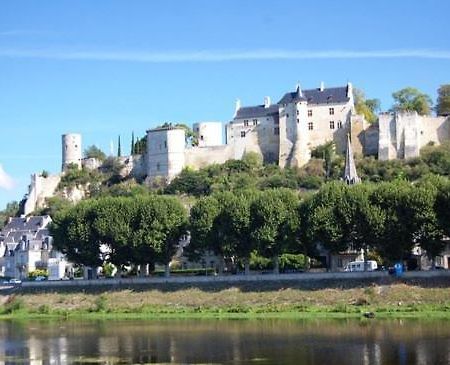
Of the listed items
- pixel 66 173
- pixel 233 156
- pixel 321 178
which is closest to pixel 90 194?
pixel 66 173

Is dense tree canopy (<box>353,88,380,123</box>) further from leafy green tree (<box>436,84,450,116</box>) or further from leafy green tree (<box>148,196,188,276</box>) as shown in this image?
leafy green tree (<box>148,196,188,276</box>)

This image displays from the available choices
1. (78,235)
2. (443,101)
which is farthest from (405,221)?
(443,101)

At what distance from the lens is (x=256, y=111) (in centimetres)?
11319

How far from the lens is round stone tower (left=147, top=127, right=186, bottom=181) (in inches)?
4446

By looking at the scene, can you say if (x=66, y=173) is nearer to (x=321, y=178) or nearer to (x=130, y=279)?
(x=321, y=178)

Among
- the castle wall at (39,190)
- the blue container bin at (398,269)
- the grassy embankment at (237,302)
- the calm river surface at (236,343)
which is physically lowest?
the calm river surface at (236,343)

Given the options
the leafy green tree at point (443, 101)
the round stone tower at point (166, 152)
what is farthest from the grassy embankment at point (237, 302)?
the leafy green tree at point (443, 101)

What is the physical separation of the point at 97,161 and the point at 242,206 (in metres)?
62.4

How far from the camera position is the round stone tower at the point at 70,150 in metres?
124

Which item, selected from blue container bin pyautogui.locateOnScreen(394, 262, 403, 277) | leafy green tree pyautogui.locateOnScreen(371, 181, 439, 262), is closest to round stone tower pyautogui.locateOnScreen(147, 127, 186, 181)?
leafy green tree pyautogui.locateOnScreen(371, 181, 439, 262)

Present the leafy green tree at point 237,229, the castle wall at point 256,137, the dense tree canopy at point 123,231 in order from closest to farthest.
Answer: the leafy green tree at point 237,229
the dense tree canopy at point 123,231
the castle wall at point 256,137

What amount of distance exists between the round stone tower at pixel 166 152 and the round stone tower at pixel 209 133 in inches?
195

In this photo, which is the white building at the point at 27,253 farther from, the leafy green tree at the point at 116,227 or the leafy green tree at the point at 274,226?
the leafy green tree at the point at 274,226

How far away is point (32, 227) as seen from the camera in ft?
319
